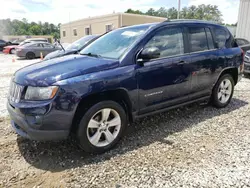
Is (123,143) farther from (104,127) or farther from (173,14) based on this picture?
(173,14)

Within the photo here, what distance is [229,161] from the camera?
2996mm

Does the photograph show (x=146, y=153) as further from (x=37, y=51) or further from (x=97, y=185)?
(x=37, y=51)

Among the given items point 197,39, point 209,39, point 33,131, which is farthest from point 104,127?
point 209,39

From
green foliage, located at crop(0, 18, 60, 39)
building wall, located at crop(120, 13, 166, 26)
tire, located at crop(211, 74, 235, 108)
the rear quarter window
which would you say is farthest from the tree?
tire, located at crop(211, 74, 235, 108)

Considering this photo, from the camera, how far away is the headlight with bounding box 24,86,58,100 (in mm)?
2707

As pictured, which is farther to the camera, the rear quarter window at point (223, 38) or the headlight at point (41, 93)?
the rear quarter window at point (223, 38)

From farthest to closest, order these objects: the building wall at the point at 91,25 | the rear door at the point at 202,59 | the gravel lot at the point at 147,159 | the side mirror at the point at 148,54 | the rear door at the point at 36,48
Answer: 1. the building wall at the point at 91,25
2. the rear door at the point at 36,48
3. the rear door at the point at 202,59
4. the side mirror at the point at 148,54
5. the gravel lot at the point at 147,159

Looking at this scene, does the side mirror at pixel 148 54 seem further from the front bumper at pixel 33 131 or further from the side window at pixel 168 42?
the front bumper at pixel 33 131

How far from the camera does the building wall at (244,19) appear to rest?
1340 cm

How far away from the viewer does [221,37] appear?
481 centimetres

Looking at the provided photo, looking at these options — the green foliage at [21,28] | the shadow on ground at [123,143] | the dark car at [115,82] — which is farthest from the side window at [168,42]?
the green foliage at [21,28]

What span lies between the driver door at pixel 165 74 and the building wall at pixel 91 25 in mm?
24972

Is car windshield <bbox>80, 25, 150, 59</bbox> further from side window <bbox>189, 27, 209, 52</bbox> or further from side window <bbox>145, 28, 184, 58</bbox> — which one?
side window <bbox>189, 27, 209, 52</bbox>

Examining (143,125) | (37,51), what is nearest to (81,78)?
(143,125)
